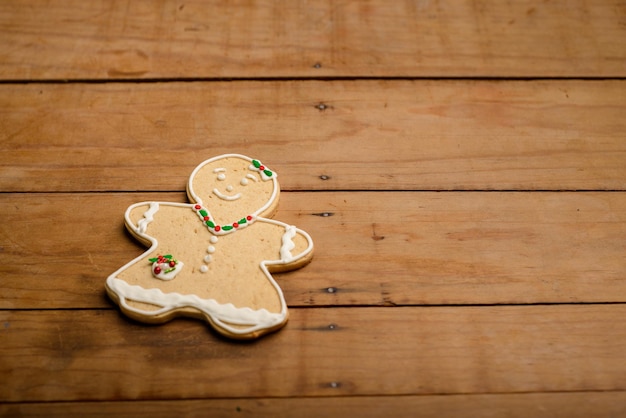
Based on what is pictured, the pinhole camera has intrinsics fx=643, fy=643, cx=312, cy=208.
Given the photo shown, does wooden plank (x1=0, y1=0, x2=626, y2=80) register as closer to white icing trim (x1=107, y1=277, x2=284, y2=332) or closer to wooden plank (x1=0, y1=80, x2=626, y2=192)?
wooden plank (x1=0, y1=80, x2=626, y2=192)

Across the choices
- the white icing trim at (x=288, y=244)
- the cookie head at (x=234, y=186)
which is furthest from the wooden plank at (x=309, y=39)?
the white icing trim at (x=288, y=244)

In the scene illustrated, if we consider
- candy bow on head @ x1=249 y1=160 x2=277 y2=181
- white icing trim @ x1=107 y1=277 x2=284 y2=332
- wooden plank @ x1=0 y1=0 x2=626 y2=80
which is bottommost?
white icing trim @ x1=107 y1=277 x2=284 y2=332

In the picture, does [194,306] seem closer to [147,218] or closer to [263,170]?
[147,218]

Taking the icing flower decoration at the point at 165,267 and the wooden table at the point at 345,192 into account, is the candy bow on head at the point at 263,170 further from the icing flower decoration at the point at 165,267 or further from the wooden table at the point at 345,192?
the icing flower decoration at the point at 165,267

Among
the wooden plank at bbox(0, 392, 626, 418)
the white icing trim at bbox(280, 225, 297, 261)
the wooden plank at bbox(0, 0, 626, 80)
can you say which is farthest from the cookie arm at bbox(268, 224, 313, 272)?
the wooden plank at bbox(0, 0, 626, 80)

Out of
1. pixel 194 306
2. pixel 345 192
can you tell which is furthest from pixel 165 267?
pixel 345 192

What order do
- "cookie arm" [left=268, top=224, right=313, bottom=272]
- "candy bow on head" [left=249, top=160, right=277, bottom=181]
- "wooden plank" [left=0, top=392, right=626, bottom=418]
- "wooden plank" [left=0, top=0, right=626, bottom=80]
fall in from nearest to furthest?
"wooden plank" [left=0, top=392, right=626, bottom=418] → "cookie arm" [left=268, top=224, right=313, bottom=272] → "candy bow on head" [left=249, top=160, right=277, bottom=181] → "wooden plank" [left=0, top=0, right=626, bottom=80]

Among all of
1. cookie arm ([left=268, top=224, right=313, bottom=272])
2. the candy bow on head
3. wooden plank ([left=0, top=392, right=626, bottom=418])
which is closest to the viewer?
wooden plank ([left=0, top=392, right=626, bottom=418])
